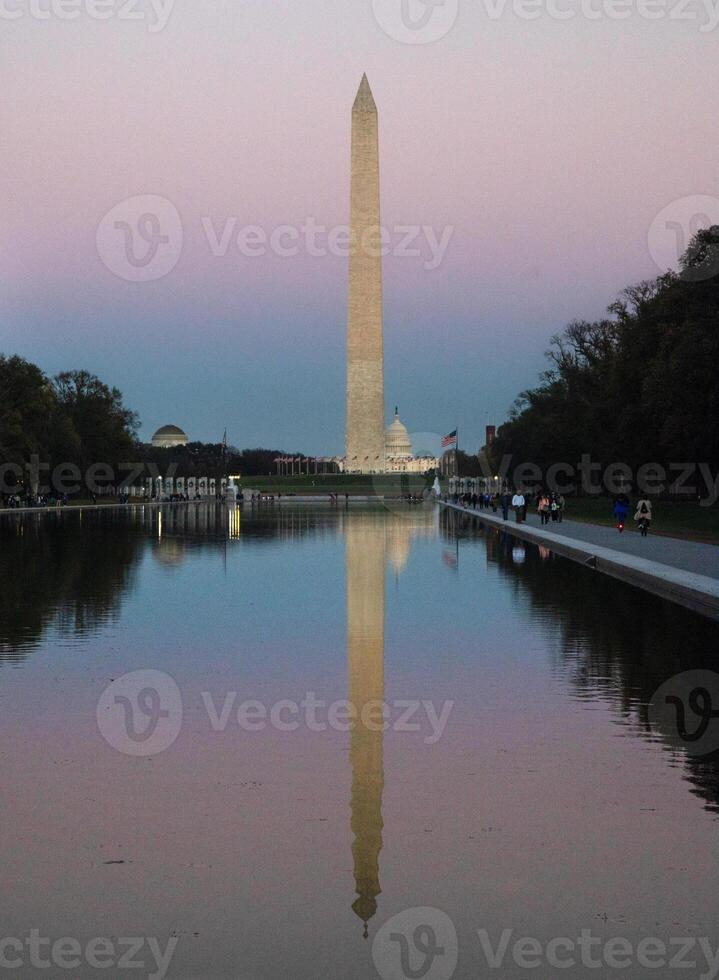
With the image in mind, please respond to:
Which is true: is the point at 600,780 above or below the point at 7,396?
below

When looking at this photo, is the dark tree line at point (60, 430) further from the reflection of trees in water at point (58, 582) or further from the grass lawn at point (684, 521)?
the reflection of trees in water at point (58, 582)

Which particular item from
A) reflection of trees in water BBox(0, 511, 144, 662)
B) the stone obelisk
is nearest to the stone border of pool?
reflection of trees in water BBox(0, 511, 144, 662)

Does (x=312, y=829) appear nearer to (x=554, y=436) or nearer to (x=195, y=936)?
(x=195, y=936)

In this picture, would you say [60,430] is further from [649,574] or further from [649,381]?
[649,574]

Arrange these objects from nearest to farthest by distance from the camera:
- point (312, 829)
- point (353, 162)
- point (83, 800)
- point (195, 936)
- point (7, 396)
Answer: point (195, 936) → point (312, 829) → point (83, 800) → point (7, 396) → point (353, 162)

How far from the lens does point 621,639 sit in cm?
1506

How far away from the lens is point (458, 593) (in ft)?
68.1

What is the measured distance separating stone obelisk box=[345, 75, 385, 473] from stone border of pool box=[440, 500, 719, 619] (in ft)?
200

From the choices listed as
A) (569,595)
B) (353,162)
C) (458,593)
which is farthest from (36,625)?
(353,162)

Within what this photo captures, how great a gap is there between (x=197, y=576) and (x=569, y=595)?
6865 millimetres

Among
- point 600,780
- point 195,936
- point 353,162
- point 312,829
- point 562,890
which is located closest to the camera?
point 195,936

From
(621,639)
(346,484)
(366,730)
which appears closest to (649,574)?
(621,639)

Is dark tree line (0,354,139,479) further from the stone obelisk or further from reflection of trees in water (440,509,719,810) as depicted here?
reflection of trees in water (440,509,719,810)

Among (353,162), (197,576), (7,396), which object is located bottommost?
(197,576)
